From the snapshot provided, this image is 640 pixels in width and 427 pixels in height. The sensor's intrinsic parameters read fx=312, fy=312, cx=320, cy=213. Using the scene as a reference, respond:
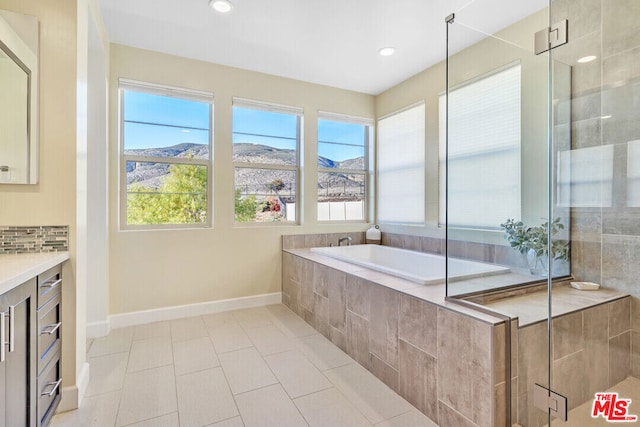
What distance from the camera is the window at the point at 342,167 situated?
3963mm

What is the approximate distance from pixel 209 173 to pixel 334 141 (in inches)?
64.1

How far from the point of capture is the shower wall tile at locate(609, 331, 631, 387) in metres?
1.77

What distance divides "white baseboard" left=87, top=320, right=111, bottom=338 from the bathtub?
6.73 feet

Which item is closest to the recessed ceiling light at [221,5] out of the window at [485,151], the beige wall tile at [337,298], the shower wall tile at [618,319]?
the window at [485,151]

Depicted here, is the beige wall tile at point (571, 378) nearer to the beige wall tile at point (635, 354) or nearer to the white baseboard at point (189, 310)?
the beige wall tile at point (635, 354)

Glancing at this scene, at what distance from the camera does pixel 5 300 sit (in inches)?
45.0

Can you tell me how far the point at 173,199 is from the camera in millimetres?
3211

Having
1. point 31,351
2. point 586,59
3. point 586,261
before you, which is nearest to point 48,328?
point 31,351

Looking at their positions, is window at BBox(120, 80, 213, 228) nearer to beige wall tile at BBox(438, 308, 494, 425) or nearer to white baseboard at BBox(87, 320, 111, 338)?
white baseboard at BBox(87, 320, 111, 338)

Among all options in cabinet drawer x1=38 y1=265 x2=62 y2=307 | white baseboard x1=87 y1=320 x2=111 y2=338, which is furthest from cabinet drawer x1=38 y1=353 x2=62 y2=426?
white baseboard x1=87 y1=320 x2=111 y2=338

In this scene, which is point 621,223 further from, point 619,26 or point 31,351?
point 31,351

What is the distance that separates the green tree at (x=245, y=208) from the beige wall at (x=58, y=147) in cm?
179

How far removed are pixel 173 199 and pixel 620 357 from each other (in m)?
3.68

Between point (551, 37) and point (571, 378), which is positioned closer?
point (571, 378)
